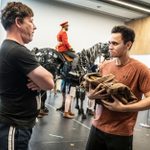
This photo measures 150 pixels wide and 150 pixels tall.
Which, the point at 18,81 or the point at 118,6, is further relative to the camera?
the point at 118,6

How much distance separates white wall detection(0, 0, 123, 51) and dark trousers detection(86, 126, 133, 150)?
8668mm

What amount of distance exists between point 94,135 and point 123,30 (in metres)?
0.82

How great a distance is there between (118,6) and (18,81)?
1005cm

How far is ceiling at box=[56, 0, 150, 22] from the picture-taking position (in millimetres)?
10625

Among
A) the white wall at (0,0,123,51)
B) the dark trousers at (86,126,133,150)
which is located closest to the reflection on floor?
the dark trousers at (86,126,133,150)

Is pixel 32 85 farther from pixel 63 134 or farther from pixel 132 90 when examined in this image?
pixel 63 134

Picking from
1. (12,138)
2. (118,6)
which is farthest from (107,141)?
(118,6)

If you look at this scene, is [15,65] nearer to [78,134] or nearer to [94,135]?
[94,135]

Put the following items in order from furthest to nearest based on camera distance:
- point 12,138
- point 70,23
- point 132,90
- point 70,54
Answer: point 70,23
point 70,54
point 132,90
point 12,138

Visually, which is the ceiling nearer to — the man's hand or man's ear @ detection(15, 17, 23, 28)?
man's ear @ detection(15, 17, 23, 28)

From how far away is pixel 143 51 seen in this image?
→ 11859 mm

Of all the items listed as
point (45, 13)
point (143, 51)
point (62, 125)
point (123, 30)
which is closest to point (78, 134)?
point (62, 125)

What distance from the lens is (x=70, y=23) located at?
11484mm

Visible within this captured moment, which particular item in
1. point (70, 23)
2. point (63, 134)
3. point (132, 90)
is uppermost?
point (70, 23)
